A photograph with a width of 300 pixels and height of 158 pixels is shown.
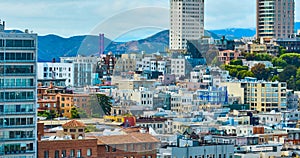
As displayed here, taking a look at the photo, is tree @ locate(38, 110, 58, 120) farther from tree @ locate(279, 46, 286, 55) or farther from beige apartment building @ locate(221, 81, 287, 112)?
tree @ locate(279, 46, 286, 55)

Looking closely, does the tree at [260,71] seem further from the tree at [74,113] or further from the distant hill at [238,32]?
the tree at [74,113]

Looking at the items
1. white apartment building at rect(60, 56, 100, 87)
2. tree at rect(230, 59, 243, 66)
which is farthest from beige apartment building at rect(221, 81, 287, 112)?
tree at rect(230, 59, 243, 66)

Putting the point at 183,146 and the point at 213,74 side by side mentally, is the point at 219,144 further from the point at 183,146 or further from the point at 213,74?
the point at 213,74

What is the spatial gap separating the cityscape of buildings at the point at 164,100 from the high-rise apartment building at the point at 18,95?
0.06 feet

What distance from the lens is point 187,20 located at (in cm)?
6200

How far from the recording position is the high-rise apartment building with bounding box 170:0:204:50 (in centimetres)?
5386

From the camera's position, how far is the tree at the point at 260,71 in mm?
61713

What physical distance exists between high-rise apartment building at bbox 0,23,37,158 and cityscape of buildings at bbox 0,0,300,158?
0.02m

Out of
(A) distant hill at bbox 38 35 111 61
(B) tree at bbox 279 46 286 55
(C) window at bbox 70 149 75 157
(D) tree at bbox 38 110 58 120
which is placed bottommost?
(C) window at bbox 70 149 75 157

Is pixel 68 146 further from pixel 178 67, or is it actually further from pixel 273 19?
pixel 273 19

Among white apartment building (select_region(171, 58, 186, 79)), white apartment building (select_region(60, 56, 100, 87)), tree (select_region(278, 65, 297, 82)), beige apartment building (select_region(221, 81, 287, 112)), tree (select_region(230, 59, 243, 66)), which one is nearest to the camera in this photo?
white apartment building (select_region(171, 58, 186, 79))

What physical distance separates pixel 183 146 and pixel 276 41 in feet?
141

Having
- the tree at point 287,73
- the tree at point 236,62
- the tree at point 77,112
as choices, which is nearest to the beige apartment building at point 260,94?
the tree at point 287,73

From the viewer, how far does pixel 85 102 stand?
40.2 meters
